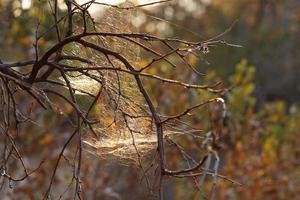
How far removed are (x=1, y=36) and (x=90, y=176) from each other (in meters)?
1.72

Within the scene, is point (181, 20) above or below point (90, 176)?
above

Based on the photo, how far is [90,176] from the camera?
8523 mm

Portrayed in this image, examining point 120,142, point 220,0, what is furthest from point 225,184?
point 220,0

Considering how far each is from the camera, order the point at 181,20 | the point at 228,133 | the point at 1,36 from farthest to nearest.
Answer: the point at 181,20 < the point at 228,133 < the point at 1,36

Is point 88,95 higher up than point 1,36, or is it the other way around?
point 1,36

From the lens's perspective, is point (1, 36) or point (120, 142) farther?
point (1, 36)

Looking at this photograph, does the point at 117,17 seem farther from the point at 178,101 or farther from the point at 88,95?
the point at 178,101

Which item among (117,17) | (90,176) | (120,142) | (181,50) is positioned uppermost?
(90,176)

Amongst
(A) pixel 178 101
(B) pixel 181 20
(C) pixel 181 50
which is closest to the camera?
(C) pixel 181 50

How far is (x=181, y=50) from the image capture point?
335 cm

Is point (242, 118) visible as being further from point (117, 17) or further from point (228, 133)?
point (117, 17)

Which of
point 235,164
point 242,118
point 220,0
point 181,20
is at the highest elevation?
point 220,0

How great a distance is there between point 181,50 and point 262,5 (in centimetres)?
1793

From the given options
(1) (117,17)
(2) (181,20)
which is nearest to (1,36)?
(1) (117,17)
